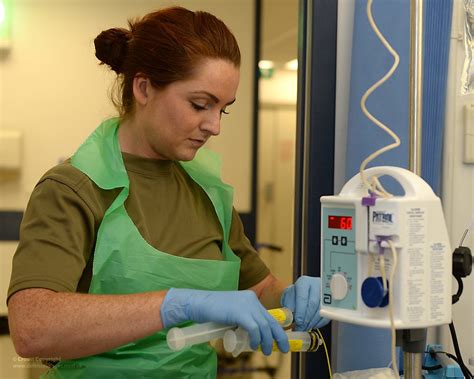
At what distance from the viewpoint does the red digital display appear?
3.17ft

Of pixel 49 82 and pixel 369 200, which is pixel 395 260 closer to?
pixel 369 200

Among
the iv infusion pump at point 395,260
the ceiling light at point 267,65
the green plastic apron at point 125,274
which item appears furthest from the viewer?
the ceiling light at point 267,65

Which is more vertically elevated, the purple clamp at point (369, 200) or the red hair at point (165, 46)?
the red hair at point (165, 46)

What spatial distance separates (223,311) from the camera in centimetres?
107

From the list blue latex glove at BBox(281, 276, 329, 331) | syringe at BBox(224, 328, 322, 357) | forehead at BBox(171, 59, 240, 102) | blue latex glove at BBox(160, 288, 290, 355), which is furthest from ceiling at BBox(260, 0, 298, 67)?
blue latex glove at BBox(160, 288, 290, 355)

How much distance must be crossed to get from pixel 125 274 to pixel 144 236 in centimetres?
10

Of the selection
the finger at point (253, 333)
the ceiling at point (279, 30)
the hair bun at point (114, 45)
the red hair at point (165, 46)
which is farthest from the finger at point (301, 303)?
the ceiling at point (279, 30)

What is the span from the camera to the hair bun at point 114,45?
56.3 inches

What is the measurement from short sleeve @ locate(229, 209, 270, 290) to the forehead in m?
0.37

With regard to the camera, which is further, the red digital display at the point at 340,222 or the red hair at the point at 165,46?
the red hair at the point at 165,46

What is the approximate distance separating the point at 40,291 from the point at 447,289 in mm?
681

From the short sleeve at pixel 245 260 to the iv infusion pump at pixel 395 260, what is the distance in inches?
24.1

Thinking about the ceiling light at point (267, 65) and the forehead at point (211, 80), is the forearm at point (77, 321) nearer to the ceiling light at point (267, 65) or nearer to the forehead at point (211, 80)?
the forehead at point (211, 80)

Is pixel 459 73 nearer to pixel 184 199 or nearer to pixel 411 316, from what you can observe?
pixel 184 199
